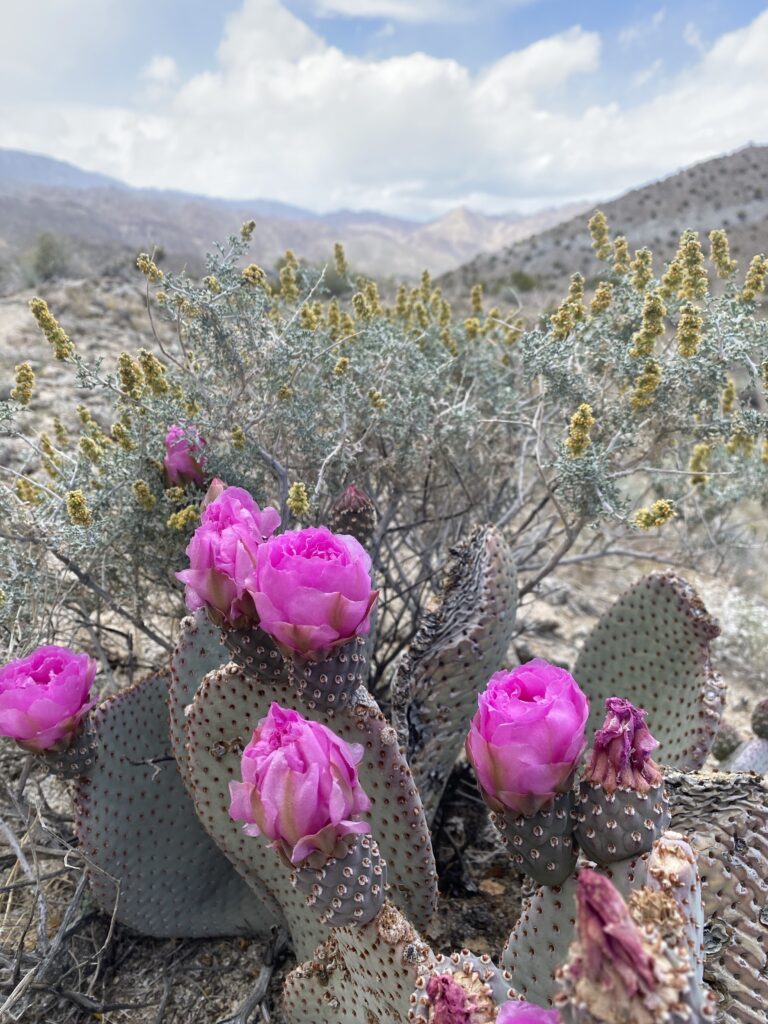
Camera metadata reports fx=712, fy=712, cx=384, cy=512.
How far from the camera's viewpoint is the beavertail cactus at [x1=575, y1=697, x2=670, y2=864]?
3.73 ft

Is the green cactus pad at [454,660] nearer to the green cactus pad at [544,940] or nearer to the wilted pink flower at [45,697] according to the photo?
the green cactus pad at [544,940]

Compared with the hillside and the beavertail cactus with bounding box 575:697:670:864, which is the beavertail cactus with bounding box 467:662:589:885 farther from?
the hillside

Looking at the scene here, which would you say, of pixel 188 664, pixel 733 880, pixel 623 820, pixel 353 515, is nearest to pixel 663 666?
pixel 733 880

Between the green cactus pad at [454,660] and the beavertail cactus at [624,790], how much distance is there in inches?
30.7

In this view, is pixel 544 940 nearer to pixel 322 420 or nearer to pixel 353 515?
pixel 353 515

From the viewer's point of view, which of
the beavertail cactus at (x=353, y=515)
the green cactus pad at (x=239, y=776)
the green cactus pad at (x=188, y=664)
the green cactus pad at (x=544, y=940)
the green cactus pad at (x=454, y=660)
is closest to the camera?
the green cactus pad at (x=544, y=940)

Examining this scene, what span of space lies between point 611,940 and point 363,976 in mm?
748

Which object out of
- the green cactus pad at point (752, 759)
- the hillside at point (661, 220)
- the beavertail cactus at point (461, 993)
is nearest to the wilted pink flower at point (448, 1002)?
the beavertail cactus at point (461, 993)

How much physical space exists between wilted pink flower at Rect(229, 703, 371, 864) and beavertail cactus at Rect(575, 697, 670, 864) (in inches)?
15.1

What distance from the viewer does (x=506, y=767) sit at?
1145mm

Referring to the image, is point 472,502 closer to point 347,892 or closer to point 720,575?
point 347,892

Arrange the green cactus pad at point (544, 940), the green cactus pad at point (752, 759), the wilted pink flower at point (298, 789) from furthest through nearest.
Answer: the green cactus pad at point (752, 759)
the green cactus pad at point (544, 940)
the wilted pink flower at point (298, 789)

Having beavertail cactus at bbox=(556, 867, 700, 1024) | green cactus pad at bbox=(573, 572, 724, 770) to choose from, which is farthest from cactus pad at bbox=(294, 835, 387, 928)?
green cactus pad at bbox=(573, 572, 724, 770)

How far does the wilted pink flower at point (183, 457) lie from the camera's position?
2391 millimetres
